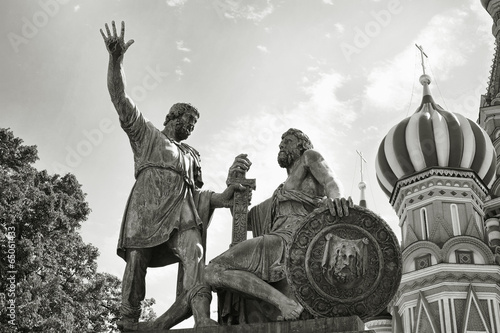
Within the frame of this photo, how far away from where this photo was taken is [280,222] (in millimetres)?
8062

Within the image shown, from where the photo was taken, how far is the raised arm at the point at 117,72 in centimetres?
831

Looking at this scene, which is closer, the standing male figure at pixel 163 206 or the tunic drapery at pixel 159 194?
the standing male figure at pixel 163 206

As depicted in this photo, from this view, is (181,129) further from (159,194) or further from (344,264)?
(344,264)

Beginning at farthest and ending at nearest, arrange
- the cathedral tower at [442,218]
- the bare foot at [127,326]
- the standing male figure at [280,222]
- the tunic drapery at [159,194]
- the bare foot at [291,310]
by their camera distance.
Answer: the cathedral tower at [442,218]
the tunic drapery at [159,194]
the bare foot at [127,326]
the standing male figure at [280,222]
the bare foot at [291,310]

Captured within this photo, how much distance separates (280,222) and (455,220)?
28.2m

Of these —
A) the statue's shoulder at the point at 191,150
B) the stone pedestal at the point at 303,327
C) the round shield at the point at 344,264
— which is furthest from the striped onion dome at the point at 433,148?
the stone pedestal at the point at 303,327

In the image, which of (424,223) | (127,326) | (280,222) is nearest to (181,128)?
(280,222)

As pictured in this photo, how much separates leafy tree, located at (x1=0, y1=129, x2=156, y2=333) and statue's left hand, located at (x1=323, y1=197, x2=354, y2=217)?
32.2ft

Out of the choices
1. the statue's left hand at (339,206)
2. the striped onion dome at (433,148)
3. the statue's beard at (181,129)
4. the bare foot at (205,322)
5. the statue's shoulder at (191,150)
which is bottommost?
the bare foot at (205,322)

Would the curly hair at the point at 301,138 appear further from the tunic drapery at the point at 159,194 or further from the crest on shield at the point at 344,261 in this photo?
the crest on shield at the point at 344,261

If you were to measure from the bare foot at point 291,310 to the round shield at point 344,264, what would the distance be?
0.53 ft

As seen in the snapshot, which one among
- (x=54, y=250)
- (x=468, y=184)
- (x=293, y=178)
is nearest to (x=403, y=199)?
(x=468, y=184)

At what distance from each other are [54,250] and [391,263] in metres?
11.7

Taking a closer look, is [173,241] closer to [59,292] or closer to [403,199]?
[59,292]
